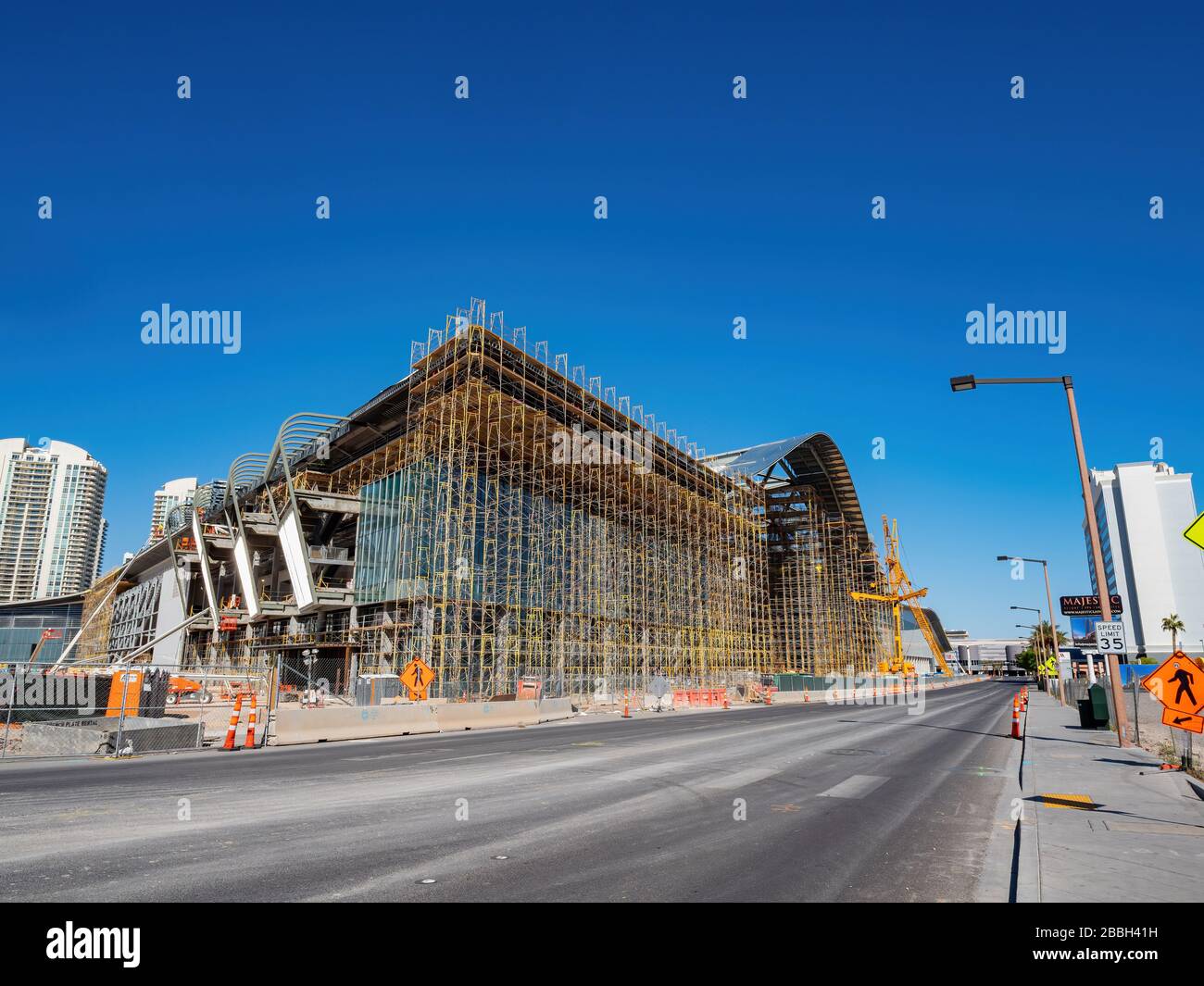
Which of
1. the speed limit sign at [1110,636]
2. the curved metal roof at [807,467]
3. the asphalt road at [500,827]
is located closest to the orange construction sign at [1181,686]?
the asphalt road at [500,827]

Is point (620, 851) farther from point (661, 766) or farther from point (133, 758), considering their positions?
point (133, 758)

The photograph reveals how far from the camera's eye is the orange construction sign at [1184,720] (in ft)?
33.5

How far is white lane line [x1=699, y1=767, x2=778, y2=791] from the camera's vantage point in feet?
39.0

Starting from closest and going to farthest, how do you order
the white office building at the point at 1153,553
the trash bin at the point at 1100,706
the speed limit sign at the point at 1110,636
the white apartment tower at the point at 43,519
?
the speed limit sign at the point at 1110,636, the trash bin at the point at 1100,706, the white apartment tower at the point at 43,519, the white office building at the point at 1153,553

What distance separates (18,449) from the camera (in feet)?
518

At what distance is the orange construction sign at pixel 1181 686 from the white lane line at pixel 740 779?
20.1 ft

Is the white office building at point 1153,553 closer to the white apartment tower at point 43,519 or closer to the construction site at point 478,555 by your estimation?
the construction site at point 478,555

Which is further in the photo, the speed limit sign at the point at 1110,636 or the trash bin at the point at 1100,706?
the trash bin at the point at 1100,706

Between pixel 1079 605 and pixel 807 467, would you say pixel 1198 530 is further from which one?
pixel 807 467

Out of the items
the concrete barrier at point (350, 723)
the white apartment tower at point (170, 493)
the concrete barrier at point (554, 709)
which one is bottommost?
the concrete barrier at point (554, 709)

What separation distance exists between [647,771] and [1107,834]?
24.6 feet

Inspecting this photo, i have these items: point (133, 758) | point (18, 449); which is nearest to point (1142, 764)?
point (133, 758)

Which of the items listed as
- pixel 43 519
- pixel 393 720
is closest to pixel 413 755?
pixel 393 720

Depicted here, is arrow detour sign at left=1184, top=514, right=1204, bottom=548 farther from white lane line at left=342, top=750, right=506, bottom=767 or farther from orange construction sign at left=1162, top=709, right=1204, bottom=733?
white lane line at left=342, top=750, right=506, bottom=767
